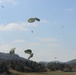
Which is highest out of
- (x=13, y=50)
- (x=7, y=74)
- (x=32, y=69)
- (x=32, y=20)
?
(x=32, y=69)

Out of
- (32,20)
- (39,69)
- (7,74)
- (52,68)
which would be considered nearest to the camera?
(32,20)

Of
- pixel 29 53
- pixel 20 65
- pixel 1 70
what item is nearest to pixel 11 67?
pixel 20 65

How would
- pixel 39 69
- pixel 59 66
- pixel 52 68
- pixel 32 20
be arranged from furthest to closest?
pixel 59 66 → pixel 52 68 → pixel 39 69 → pixel 32 20

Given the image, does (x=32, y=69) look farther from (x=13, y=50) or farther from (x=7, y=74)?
(x=13, y=50)

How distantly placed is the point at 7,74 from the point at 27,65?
26.7m

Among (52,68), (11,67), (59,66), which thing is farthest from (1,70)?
(59,66)

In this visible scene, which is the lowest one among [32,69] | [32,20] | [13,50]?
[13,50]

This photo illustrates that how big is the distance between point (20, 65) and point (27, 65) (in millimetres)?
6871

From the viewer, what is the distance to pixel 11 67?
109500mm

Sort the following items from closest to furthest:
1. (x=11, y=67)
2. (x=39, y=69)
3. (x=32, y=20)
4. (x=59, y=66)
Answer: (x=32, y=20), (x=11, y=67), (x=39, y=69), (x=59, y=66)

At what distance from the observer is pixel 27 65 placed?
392 feet

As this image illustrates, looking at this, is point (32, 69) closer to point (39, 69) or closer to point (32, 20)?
point (39, 69)

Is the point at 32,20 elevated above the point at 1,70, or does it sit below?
below

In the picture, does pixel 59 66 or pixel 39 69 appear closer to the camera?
pixel 39 69
